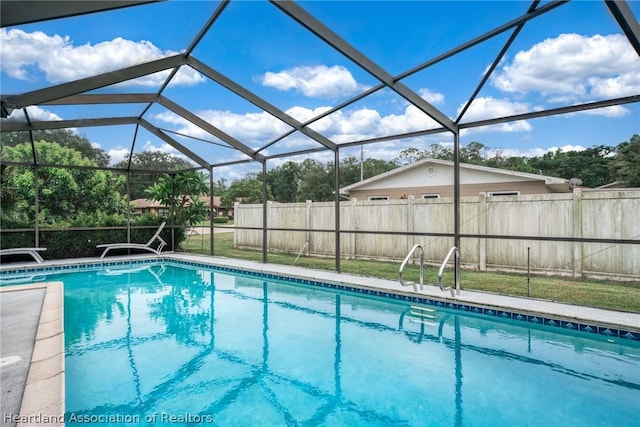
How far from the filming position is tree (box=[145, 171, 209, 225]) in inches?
475

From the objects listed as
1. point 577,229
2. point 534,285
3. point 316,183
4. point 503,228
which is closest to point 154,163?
point 316,183

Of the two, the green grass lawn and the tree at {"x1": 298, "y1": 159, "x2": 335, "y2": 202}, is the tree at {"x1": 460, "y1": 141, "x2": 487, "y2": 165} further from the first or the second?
the tree at {"x1": 298, "y1": 159, "x2": 335, "y2": 202}

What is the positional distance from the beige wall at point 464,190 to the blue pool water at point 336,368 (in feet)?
16.3

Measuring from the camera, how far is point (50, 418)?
7.58 feet

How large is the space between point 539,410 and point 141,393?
10.5ft

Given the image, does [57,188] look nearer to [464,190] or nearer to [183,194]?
[183,194]

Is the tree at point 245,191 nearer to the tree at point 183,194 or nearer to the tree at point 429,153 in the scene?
the tree at point 183,194

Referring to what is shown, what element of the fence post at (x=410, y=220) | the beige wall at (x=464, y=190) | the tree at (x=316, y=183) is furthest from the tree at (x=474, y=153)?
the tree at (x=316, y=183)

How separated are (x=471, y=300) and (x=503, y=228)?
9.36 ft

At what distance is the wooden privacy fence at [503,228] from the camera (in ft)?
20.3

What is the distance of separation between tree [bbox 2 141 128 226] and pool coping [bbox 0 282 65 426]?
6.63m

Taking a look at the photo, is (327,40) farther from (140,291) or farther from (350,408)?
(140,291)

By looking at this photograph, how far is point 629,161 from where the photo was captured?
6352mm

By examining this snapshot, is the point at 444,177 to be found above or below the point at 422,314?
above
